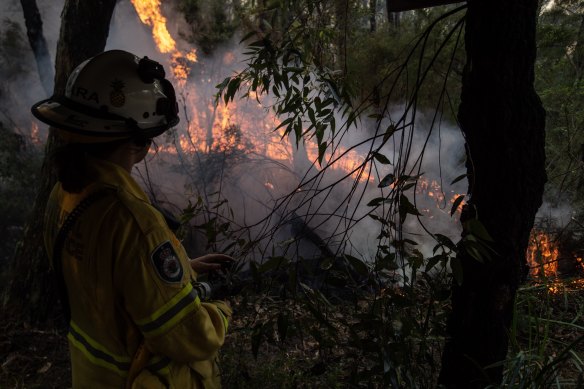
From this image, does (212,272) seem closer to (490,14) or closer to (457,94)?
(490,14)

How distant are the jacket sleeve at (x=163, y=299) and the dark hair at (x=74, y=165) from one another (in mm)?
276

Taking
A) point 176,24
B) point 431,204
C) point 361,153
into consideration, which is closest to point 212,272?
point 431,204

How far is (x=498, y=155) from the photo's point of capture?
174cm

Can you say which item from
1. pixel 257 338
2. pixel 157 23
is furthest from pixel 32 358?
pixel 157 23

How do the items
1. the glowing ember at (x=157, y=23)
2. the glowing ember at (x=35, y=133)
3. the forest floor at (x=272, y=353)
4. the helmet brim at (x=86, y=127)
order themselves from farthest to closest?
1. the glowing ember at (x=35, y=133)
2. the glowing ember at (x=157, y=23)
3. the forest floor at (x=272, y=353)
4. the helmet brim at (x=86, y=127)

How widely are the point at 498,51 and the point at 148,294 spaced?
1647 millimetres

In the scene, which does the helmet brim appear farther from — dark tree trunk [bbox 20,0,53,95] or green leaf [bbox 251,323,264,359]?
dark tree trunk [bbox 20,0,53,95]

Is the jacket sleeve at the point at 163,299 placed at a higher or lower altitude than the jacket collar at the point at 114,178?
lower

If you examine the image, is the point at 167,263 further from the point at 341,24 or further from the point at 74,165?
the point at 341,24

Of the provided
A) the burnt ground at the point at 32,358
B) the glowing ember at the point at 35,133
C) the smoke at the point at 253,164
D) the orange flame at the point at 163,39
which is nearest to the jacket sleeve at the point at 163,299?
the burnt ground at the point at 32,358

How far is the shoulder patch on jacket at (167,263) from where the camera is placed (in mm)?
1367

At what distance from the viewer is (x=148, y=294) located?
1.35 m

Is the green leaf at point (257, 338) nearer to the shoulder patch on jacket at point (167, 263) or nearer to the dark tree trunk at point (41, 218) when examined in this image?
the shoulder patch on jacket at point (167, 263)

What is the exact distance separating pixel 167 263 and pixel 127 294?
165 millimetres
